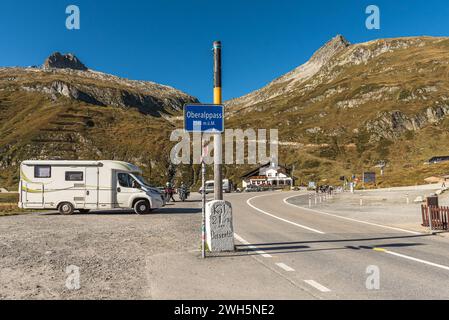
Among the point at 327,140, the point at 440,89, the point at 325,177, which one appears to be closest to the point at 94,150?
the point at 325,177

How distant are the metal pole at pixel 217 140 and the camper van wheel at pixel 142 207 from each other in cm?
1348

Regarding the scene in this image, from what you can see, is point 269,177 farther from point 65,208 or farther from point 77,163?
point 77,163

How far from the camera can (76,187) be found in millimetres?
24469

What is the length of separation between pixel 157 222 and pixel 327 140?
141 m

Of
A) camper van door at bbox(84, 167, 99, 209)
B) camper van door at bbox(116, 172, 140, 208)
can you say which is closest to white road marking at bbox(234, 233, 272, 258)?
camper van door at bbox(116, 172, 140, 208)

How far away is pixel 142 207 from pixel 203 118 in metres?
14.9

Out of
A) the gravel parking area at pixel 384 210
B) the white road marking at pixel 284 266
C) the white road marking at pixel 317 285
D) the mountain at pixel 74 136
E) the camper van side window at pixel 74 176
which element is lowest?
the gravel parking area at pixel 384 210

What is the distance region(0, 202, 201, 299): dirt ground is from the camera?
286 inches

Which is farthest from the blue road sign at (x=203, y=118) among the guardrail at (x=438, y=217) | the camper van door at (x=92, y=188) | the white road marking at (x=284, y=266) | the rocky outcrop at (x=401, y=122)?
the rocky outcrop at (x=401, y=122)

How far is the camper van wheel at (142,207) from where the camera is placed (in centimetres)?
2461

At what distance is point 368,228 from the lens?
17.4 metres

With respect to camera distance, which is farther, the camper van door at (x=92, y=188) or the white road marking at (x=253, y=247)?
the camper van door at (x=92, y=188)

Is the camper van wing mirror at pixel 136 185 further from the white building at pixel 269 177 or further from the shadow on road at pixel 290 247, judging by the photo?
the white building at pixel 269 177

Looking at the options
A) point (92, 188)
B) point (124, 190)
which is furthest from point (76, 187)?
point (124, 190)
